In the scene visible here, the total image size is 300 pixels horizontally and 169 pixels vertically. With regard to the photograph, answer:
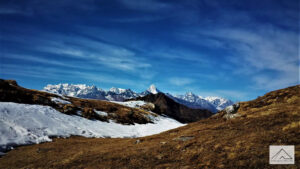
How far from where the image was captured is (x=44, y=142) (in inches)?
1193

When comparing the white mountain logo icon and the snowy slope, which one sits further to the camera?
the snowy slope

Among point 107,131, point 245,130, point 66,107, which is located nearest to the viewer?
point 245,130

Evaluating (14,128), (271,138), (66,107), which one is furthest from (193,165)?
(66,107)

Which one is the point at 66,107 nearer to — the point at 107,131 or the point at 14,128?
the point at 107,131

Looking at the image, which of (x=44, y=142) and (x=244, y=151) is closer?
(x=244, y=151)

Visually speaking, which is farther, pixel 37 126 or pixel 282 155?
pixel 37 126

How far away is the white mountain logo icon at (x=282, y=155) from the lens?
9.77 m

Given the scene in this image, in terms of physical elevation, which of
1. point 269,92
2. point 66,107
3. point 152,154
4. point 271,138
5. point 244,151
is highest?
point 269,92

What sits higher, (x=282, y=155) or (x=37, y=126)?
(x=282, y=155)

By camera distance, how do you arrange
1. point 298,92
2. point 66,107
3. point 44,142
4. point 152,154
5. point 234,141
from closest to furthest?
point 234,141 < point 152,154 < point 298,92 < point 44,142 < point 66,107

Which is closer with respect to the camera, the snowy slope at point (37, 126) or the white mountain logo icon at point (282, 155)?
the white mountain logo icon at point (282, 155)

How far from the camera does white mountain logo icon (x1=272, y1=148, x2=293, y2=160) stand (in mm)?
9766

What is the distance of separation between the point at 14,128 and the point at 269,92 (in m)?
44.9

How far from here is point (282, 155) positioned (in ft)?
32.7
